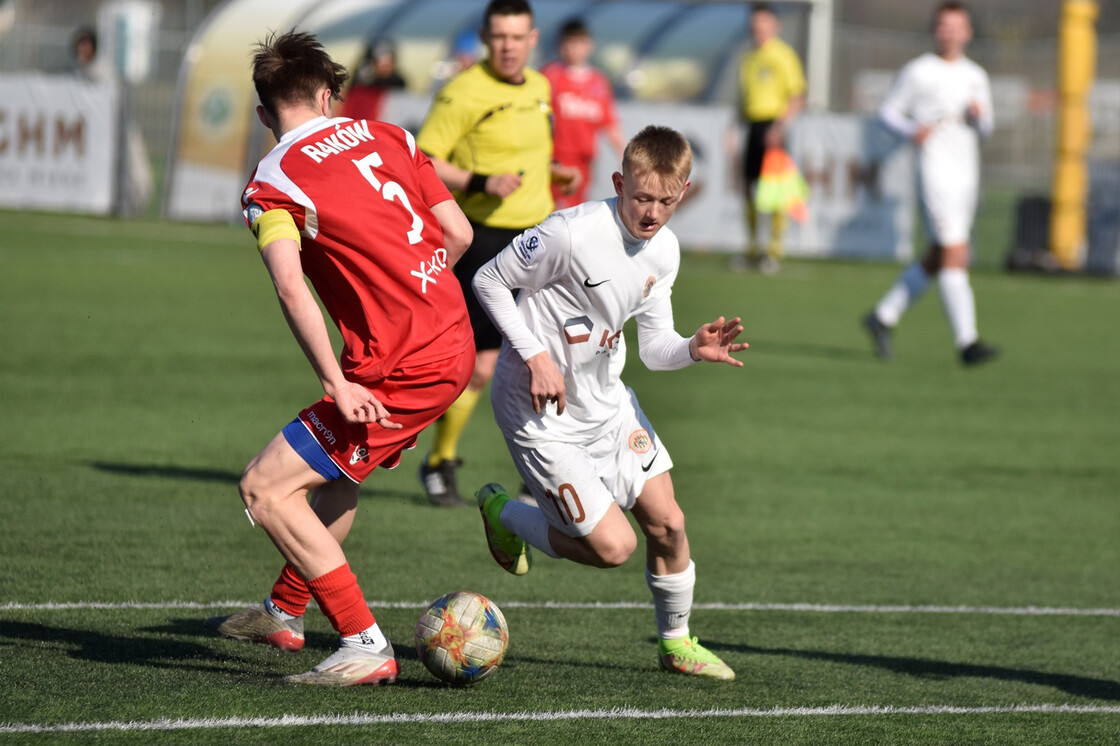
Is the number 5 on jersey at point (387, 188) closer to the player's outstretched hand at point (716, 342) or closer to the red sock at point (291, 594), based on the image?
the player's outstretched hand at point (716, 342)

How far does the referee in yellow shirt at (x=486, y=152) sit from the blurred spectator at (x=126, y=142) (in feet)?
52.0

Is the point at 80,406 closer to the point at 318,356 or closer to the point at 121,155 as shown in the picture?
the point at 318,356

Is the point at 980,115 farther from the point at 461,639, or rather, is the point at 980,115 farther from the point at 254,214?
the point at 254,214

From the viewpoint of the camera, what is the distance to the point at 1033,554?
7.30 metres

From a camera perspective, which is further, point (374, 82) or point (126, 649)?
point (374, 82)

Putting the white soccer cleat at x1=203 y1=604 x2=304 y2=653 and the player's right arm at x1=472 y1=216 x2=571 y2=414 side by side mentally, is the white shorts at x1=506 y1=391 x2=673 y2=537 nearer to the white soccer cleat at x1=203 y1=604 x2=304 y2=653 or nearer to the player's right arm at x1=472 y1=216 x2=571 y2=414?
the player's right arm at x1=472 y1=216 x2=571 y2=414

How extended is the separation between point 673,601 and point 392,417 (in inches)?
44.5

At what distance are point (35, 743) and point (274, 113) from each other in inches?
73.0

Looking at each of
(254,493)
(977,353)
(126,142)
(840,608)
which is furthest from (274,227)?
(126,142)

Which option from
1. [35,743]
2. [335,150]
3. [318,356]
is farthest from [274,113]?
[35,743]

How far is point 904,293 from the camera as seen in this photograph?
42.2 ft

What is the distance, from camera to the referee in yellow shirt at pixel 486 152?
25.5ft

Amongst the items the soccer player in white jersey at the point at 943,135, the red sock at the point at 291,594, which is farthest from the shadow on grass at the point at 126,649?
the soccer player in white jersey at the point at 943,135

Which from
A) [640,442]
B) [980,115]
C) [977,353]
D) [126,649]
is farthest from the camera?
[980,115]
